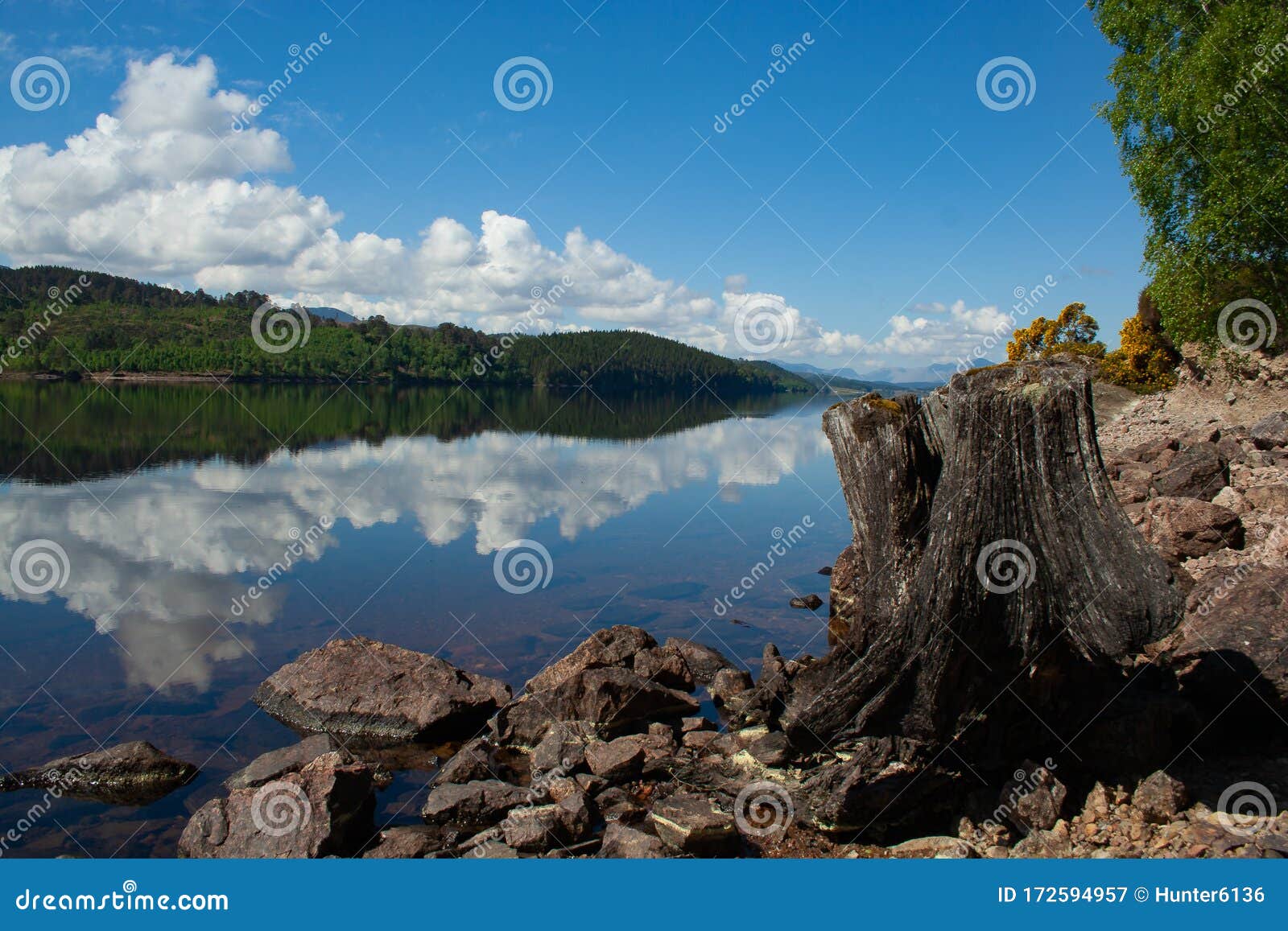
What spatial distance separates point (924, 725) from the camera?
32.1 feet

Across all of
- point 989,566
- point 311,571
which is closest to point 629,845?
point 989,566

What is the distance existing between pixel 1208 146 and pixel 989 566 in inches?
901

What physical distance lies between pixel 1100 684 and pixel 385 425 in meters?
76.6

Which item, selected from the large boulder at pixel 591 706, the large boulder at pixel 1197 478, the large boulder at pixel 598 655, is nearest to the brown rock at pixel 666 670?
the large boulder at pixel 598 655

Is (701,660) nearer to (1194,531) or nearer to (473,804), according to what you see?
(473,804)

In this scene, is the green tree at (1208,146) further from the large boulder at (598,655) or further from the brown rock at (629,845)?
the brown rock at (629,845)

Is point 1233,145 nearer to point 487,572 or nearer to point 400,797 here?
point 487,572

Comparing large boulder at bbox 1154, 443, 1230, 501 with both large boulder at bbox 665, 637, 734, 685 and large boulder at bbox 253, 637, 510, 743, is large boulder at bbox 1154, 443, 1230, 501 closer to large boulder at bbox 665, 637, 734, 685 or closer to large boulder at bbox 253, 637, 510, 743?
large boulder at bbox 665, 637, 734, 685

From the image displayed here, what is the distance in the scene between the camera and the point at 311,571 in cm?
2469

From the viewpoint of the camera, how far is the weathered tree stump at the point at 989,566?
9.30 meters

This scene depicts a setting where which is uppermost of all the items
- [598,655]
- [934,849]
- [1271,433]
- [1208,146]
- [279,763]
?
[1208,146]

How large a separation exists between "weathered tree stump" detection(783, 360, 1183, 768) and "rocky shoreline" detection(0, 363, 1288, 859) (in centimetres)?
3

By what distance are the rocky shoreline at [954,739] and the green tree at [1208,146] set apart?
1658 centimetres

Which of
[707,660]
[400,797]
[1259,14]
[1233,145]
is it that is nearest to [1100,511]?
[707,660]
